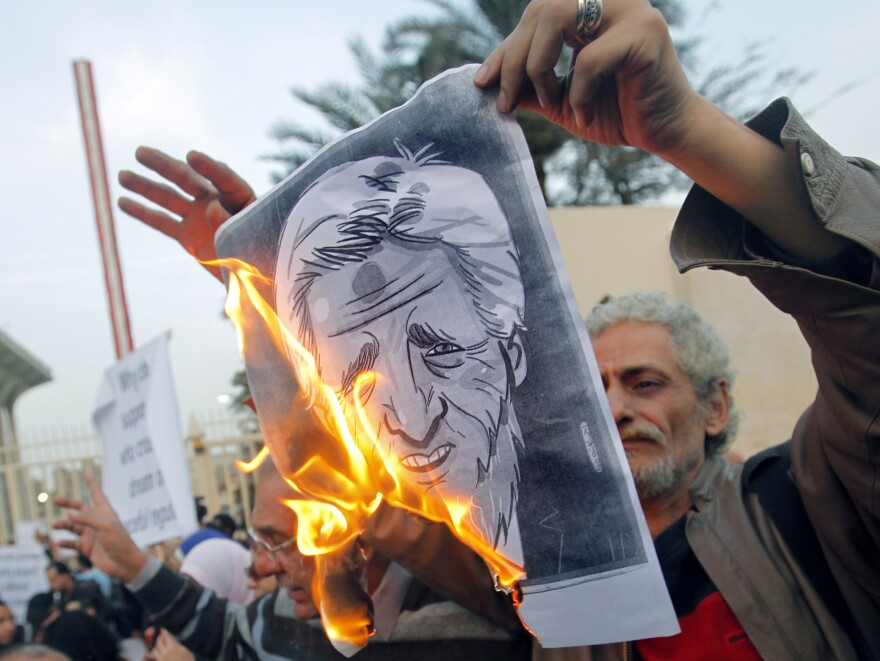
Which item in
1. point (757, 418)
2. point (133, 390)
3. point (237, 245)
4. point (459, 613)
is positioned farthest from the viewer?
point (757, 418)

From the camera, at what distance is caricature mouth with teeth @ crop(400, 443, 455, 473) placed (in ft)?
4.03

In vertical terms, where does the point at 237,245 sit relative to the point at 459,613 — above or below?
above

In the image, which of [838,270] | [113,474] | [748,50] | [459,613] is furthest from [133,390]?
[748,50]

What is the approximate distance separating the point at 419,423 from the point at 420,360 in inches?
3.8

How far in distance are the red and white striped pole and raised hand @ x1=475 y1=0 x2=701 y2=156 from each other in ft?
10.1

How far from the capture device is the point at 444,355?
1230mm

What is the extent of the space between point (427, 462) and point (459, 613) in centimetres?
68

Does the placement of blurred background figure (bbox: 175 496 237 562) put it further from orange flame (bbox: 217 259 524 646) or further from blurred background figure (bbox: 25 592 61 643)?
orange flame (bbox: 217 259 524 646)

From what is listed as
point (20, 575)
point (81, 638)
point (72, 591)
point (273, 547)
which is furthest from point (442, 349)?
point (20, 575)

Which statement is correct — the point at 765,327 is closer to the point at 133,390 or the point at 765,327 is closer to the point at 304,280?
the point at 133,390

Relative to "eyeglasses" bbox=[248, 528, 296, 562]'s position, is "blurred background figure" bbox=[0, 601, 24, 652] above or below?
below

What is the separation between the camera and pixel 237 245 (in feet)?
4.71

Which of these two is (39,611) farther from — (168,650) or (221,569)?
(168,650)

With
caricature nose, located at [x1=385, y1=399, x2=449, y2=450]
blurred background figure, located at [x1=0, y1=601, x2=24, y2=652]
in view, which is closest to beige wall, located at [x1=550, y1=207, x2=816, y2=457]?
blurred background figure, located at [x1=0, y1=601, x2=24, y2=652]
